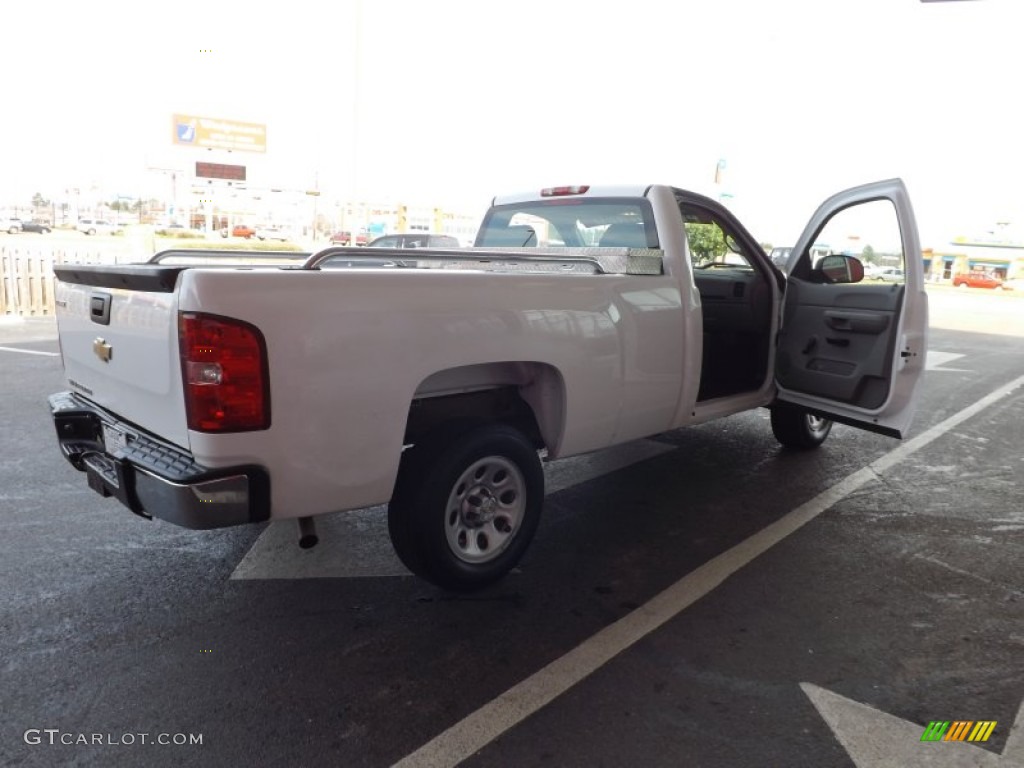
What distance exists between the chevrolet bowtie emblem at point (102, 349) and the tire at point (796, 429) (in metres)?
4.67

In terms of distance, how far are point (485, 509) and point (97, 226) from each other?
2537 inches

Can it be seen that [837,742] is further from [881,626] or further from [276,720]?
[276,720]

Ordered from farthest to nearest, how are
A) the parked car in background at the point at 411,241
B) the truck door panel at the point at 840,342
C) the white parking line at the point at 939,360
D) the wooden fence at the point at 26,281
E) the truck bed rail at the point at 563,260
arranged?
the parked car in background at the point at 411,241
the wooden fence at the point at 26,281
the white parking line at the point at 939,360
the truck door panel at the point at 840,342
the truck bed rail at the point at 563,260

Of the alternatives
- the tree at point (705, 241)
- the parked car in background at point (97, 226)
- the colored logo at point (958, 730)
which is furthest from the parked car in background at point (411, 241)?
the parked car in background at point (97, 226)

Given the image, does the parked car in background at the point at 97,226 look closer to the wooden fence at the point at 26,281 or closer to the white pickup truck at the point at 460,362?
the wooden fence at the point at 26,281

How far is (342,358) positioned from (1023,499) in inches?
196

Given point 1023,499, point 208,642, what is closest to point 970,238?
point 1023,499

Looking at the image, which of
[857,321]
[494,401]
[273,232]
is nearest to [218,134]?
[273,232]

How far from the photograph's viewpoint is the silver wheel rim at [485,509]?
10.7 feet

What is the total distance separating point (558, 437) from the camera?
3541 millimetres

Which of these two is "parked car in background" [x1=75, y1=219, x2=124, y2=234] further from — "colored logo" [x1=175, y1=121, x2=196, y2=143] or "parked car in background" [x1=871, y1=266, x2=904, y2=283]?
"parked car in background" [x1=871, y1=266, x2=904, y2=283]

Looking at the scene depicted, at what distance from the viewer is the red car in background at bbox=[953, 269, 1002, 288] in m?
53.7

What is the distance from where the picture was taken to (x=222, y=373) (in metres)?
2.42

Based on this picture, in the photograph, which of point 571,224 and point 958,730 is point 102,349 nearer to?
point 571,224
